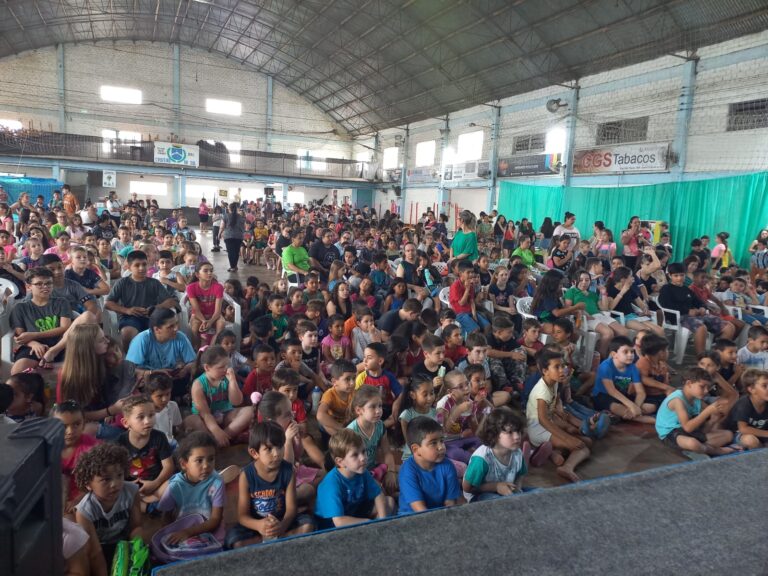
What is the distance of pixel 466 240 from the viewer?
23.1 ft

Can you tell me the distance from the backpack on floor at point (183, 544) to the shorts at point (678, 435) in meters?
3.20

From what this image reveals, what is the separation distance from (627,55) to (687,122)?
2.45m

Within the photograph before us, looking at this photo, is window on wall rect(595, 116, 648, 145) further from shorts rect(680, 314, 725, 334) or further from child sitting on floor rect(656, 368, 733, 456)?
child sitting on floor rect(656, 368, 733, 456)

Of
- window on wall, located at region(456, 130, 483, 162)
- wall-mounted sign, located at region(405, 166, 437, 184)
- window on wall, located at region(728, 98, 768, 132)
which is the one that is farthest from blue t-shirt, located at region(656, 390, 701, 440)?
wall-mounted sign, located at region(405, 166, 437, 184)

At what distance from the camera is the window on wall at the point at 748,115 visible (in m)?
9.67

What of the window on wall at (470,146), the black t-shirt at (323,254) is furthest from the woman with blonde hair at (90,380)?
the window on wall at (470,146)

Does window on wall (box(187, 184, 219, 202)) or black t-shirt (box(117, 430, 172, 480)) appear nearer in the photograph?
black t-shirt (box(117, 430, 172, 480))

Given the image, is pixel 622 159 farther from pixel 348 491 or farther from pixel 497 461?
pixel 348 491

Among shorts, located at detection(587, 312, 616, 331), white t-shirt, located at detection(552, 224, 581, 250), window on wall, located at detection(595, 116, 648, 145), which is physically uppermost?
window on wall, located at detection(595, 116, 648, 145)

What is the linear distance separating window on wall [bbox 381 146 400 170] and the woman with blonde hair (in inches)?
877

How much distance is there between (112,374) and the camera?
10.9ft

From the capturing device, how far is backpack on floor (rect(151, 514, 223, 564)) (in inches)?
87.9

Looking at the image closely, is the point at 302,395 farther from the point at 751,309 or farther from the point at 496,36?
the point at 496,36

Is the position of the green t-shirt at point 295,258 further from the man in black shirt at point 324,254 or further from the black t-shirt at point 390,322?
the black t-shirt at point 390,322
